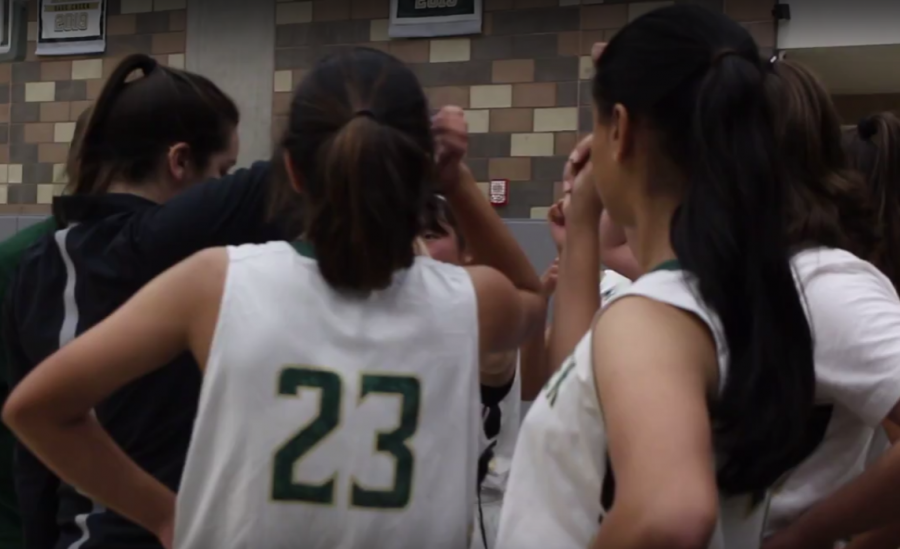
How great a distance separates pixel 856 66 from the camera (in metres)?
4.30

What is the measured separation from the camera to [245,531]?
46.7 inches

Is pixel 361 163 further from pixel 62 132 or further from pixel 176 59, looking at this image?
pixel 62 132

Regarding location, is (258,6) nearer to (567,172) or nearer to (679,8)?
(567,172)

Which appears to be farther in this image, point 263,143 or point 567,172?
point 263,143

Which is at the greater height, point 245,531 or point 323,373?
point 323,373

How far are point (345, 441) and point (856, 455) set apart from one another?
667 mm

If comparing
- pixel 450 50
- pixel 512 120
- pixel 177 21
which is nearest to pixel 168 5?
pixel 177 21

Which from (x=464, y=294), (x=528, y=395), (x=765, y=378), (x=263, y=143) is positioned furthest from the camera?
(x=263, y=143)

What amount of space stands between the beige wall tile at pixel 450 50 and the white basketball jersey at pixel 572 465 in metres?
3.32

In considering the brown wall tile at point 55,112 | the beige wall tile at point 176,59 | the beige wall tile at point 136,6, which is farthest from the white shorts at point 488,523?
the brown wall tile at point 55,112

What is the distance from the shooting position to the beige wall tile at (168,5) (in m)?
4.67

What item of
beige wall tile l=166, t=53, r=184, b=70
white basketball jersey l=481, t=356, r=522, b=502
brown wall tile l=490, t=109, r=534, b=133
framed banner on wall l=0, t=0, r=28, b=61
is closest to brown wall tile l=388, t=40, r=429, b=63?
brown wall tile l=490, t=109, r=534, b=133

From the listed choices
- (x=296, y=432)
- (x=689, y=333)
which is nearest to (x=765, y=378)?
(x=689, y=333)

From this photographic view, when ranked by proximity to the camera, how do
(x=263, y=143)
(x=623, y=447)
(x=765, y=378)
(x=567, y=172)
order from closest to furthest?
(x=623, y=447)
(x=765, y=378)
(x=567, y=172)
(x=263, y=143)
